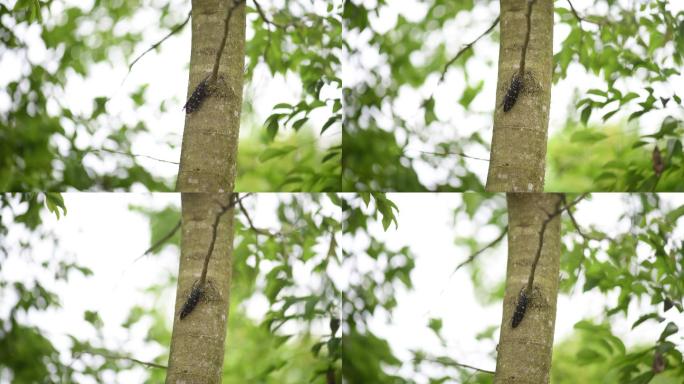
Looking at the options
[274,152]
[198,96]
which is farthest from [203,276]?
[198,96]

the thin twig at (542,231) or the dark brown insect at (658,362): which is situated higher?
the thin twig at (542,231)

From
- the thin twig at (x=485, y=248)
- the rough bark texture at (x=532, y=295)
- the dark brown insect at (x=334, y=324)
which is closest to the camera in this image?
the rough bark texture at (x=532, y=295)

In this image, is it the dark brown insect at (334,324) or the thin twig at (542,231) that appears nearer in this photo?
the thin twig at (542,231)

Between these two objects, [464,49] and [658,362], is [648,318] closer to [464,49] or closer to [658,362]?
[658,362]

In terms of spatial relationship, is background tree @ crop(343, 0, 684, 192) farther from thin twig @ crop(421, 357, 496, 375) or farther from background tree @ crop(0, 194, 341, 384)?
thin twig @ crop(421, 357, 496, 375)

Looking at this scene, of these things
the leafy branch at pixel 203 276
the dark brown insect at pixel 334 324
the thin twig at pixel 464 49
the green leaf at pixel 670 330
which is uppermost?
the thin twig at pixel 464 49

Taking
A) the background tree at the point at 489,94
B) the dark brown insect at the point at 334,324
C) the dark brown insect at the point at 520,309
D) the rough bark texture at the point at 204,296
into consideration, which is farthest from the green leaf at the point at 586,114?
the rough bark texture at the point at 204,296

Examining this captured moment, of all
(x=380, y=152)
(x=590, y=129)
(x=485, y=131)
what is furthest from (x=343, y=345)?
(x=590, y=129)

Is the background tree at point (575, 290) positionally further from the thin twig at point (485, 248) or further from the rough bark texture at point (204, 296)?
the rough bark texture at point (204, 296)
